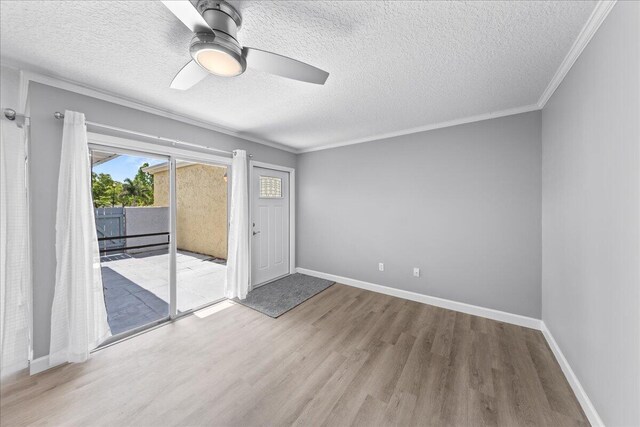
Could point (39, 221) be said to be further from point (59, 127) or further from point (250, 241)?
point (250, 241)

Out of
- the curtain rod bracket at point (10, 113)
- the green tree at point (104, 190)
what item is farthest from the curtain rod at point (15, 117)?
the green tree at point (104, 190)

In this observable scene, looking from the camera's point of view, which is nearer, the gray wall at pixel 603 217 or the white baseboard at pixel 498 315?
the gray wall at pixel 603 217

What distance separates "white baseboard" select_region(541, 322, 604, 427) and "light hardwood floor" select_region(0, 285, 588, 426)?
0.04 metres

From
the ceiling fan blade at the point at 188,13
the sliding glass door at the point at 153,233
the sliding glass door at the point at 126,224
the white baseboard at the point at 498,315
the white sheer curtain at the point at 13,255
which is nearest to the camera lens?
the ceiling fan blade at the point at 188,13

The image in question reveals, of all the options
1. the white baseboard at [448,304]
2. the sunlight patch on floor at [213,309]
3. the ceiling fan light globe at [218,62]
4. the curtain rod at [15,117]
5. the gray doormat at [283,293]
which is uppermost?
the ceiling fan light globe at [218,62]

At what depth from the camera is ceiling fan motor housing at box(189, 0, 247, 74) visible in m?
1.14

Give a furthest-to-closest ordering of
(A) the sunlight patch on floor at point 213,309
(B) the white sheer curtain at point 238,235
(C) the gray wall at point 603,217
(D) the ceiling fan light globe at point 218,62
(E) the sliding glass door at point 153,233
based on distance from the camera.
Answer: (B) the white sheer curtain at point 238,235, (A) the sunlight patch on floor at point 213,309, (E) the sliding glass door at point 153,233, (D) the ceiling fan light globe at point 218,62, (C) the gray wall at point 603,217

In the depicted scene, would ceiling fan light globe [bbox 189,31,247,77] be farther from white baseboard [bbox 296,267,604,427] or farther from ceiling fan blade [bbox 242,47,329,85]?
white baseboard [bbox 296,267,604,427]

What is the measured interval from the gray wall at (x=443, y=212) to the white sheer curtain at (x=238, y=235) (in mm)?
1431

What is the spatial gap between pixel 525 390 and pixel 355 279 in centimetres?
232

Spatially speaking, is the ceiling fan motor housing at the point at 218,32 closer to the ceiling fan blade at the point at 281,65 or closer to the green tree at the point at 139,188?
the ceiling fan blade at the point at 281,65

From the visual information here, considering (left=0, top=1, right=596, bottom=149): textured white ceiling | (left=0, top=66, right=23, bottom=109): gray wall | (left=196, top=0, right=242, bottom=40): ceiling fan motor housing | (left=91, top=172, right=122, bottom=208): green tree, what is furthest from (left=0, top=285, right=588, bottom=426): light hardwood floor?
(left=0, top=1, right=596, bottom=149): textured white ceiling

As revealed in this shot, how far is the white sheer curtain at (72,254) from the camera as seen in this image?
6.16 ft

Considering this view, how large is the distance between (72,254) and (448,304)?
403 cm
